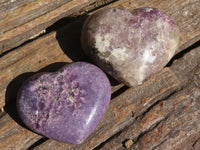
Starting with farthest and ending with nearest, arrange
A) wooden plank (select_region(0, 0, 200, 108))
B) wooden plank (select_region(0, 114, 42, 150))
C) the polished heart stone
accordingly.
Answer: wooden plank (select_region(0, 0, 200, 108)) → wooden plank (select_region(0, 114, 42, 150)) → the polished heart stone

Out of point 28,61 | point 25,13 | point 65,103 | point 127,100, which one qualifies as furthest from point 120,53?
point 25,13

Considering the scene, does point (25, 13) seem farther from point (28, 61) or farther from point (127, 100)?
point (127, 100)

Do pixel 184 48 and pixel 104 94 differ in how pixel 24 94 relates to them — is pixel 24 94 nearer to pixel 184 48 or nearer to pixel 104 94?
pixel 104 94

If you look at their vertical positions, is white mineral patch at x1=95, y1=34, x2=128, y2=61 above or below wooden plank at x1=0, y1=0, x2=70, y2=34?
below

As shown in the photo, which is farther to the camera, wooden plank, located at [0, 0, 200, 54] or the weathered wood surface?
wooden plank, located at [0, 0, 200, 54]

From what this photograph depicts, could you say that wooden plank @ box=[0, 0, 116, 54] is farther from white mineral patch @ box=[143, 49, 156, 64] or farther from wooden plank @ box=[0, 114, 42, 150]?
white mineral patch @ box=[143, 49, 156, 64]

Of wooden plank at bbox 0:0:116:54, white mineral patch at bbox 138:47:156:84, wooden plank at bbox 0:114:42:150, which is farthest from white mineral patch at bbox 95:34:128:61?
wooden plank at bbox 0:114:42:150
